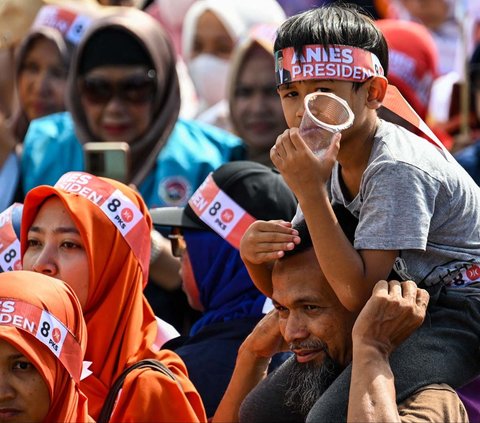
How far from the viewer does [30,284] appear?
4.93m

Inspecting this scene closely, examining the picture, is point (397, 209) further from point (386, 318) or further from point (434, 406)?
point (434, 406)

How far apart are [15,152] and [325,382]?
11.8 ft

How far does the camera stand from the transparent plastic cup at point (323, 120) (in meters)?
4.47

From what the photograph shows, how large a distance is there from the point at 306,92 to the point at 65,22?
5.04 metres

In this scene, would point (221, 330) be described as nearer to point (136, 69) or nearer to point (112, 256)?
point (112, 256)

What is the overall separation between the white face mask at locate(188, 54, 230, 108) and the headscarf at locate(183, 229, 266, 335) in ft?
11.3

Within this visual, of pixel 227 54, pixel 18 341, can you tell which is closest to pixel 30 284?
pixel 18 341

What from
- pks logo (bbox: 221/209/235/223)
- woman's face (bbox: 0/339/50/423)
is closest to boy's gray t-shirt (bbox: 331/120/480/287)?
woman's face (bbox: 0/339/50/423)

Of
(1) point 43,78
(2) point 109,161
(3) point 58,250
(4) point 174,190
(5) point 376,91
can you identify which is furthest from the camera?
(1) point 43,78

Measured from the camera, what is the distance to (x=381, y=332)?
14.3 feet

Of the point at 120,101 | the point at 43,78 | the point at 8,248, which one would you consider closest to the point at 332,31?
the point at 8,248

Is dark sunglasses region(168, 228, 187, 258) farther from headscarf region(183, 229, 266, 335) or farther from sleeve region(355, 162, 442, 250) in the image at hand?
sleeve region(355, 162, 442, 250)

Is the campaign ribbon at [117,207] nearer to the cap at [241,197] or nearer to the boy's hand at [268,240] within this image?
the cap at [241,197]

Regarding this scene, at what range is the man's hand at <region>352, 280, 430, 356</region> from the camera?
14.2 ft
